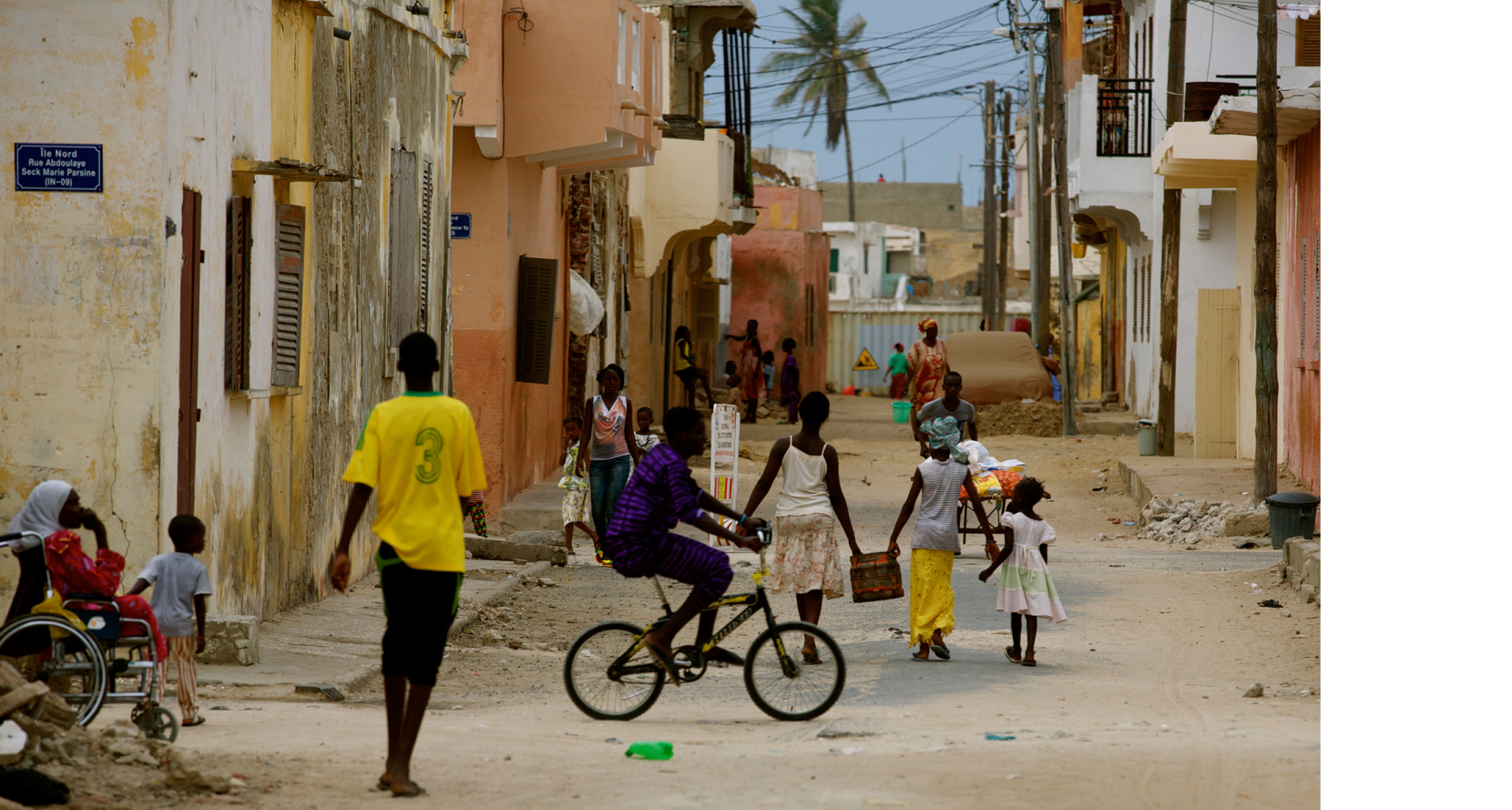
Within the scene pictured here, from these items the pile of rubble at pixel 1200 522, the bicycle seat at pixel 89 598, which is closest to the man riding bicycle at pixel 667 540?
the bicycle seat at pixel 89 598

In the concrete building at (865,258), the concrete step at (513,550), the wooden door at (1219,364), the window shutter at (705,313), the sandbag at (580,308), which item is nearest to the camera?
the concrete step at (513,550)

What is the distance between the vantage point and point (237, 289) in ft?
30.8

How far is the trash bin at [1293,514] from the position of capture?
14.5 m

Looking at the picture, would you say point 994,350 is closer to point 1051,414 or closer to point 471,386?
point 1051,414

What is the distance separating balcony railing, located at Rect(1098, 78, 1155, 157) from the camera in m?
28.1

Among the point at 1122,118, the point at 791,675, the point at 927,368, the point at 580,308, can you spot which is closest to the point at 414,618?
the point at 791,675

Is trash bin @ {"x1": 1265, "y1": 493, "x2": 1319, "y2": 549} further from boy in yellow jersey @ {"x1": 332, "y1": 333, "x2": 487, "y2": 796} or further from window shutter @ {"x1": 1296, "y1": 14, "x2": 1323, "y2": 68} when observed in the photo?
boy in yellow jersey @ {"x1": 332, "y1": 333, "x2": 487, "y2": 796}

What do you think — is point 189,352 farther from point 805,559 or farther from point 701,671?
point 805,559

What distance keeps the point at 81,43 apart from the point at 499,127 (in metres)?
8.38

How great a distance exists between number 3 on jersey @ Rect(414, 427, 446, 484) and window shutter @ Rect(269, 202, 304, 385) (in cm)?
421

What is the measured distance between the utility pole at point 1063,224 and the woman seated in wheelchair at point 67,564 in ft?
72.6

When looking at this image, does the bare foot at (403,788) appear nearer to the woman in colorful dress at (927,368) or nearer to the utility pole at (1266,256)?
the utility pole at (1266,256)

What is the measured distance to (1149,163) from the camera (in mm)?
29266

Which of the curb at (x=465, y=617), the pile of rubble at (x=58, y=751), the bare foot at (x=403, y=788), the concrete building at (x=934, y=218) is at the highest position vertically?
the concrete building at (x=934, y=218)
